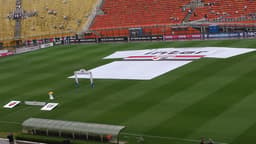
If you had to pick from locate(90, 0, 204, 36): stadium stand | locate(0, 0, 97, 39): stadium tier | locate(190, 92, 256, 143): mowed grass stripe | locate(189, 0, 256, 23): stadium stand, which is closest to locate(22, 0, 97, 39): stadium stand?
locate(0, 0, 97, 39): stadium tier

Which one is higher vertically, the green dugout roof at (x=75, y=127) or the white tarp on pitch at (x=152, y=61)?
the white tarp on pitch at (x=152, y=61)

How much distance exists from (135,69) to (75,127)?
1865 cm

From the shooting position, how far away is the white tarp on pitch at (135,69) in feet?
140

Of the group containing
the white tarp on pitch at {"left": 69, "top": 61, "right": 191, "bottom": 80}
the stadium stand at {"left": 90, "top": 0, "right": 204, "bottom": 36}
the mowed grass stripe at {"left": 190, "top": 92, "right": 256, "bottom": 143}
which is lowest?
the mowed grass stripe at {"left": 190, "top": 92, "right": 256, "bottom": 143}

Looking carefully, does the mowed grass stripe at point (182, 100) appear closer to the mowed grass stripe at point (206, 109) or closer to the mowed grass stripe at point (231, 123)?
the mowed grass stripe at point (206, 109)

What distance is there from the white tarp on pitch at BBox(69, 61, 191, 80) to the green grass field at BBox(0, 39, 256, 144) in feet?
4.67

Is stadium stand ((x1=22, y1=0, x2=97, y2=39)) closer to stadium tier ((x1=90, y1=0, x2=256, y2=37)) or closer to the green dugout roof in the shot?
stadium tier ((x1=90, y1=0, x2=256, y2=37))

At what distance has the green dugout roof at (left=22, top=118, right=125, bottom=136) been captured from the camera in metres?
26.5

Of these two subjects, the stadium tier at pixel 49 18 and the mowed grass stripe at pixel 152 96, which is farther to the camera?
the stadium tier at pixel 49 18

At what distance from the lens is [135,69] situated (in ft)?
150

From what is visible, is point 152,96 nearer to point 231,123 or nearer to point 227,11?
point 231,123

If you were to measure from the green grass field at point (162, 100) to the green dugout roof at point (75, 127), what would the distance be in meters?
1.28

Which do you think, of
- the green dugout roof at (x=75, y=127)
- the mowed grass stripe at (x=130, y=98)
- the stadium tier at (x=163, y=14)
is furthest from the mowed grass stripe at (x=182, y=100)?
the stadium tier at (x=163, y=14)

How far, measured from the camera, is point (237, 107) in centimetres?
2947
